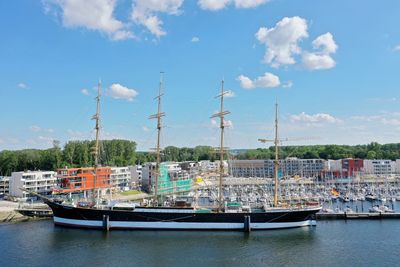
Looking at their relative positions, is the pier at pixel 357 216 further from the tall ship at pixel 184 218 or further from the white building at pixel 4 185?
the white building at pixel 4 185

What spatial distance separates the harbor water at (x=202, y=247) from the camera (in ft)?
101

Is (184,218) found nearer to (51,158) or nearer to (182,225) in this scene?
(182,225)

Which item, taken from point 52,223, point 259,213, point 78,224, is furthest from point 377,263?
point 52,223

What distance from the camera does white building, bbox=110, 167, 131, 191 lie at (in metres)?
90.6

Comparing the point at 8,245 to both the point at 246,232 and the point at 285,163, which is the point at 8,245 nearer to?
the point at 246,232

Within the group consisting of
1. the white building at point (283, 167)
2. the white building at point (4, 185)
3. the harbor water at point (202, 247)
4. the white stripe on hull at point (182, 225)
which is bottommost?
the harbor water at point (202, 247)

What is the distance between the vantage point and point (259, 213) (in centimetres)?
4228

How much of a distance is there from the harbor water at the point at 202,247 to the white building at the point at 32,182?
27890 mm

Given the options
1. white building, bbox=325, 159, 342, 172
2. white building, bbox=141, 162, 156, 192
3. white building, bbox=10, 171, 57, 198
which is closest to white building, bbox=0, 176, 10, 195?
white building, bbox=10, 171, 57, 198

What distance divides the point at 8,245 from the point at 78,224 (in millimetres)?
9896

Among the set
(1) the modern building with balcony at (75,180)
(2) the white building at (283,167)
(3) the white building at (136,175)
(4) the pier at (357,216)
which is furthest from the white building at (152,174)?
(4) the pier at (357,216)

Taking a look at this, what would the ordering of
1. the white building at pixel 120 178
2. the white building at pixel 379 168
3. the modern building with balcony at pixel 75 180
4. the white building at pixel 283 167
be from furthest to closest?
the white building at pixel 283 167 → the white building at pixel 379 168 → the white building at pixel 120 178 → the modern building with balcony at pixel 75 180

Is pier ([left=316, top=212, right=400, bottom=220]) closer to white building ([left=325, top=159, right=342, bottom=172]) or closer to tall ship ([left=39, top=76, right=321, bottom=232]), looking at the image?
tall ship ([left=39, top=76, right=321, bottom=232])

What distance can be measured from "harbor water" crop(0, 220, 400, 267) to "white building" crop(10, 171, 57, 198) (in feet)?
91.5
